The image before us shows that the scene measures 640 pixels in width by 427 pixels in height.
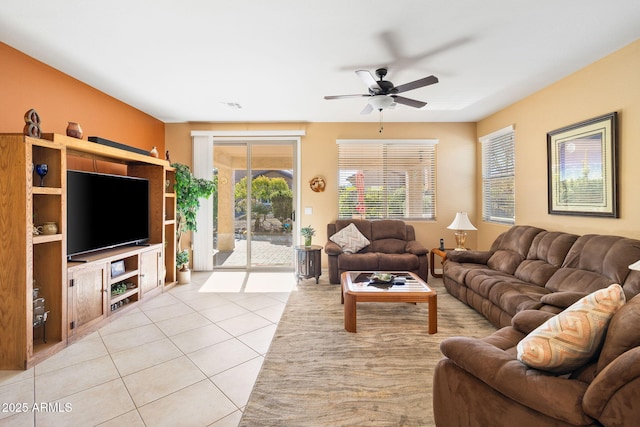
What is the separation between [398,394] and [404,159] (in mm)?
4166

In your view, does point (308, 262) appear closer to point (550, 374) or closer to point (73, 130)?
point (73, 130)

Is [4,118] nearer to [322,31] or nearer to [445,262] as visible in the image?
[322,31]

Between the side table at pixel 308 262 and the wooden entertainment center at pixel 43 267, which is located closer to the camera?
the wooden entertainment center at pixel 43 267

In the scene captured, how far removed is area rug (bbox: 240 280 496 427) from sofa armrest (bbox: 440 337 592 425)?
1.94ft

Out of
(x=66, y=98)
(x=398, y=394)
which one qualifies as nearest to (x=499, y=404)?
(x=398, y=394)

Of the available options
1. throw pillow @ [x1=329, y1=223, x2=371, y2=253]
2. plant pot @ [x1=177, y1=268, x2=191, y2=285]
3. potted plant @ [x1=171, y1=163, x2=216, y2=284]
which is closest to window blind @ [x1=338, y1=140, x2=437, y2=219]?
throw pillow @ [x1=329, y1=223, x2=371, y2=253]

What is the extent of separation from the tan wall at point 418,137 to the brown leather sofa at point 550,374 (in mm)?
2498

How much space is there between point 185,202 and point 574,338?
4.69 metres

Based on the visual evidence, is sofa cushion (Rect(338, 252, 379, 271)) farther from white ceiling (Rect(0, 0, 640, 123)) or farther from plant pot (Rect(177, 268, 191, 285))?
plant pot (Rect(177, 268, 191, 285))

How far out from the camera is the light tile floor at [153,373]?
1800mm

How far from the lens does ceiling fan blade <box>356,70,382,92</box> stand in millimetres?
2627

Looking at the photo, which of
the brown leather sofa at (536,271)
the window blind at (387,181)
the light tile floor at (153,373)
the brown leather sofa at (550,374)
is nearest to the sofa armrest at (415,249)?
the brown leather sofa at (536,271)

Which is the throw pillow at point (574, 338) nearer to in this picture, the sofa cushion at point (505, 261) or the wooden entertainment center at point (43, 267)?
the sofa cushion at point (505, 261)

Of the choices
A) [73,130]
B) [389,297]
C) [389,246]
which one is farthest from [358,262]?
[73,130]
